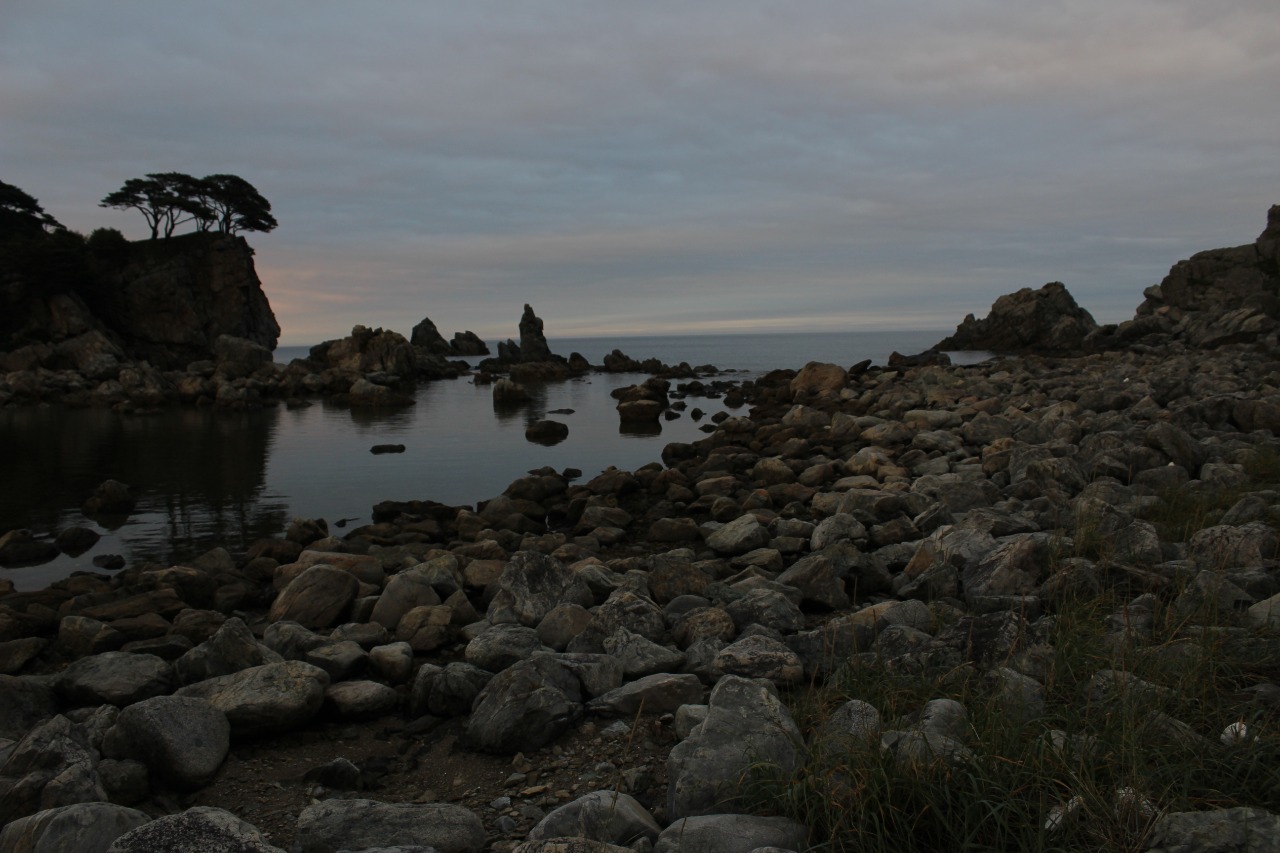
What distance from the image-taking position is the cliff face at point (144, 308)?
54.0m

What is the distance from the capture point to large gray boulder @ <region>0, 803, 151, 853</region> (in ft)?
11.0

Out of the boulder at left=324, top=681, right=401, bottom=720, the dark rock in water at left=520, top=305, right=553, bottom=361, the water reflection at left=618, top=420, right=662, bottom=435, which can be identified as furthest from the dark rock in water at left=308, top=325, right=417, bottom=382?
the boulder at left=324, top=681, right=401, bottom=720

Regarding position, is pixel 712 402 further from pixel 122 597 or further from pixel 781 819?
pixel 781 819

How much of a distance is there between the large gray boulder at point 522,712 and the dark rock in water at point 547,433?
20.7m

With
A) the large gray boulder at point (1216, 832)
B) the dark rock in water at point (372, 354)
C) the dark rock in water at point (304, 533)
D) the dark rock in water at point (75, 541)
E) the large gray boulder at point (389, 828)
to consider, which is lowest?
the dark rock in water at point (75, 541)

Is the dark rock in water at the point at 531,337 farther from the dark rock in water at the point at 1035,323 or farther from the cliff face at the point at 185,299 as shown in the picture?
the dark rock in water at the point at 1035,323

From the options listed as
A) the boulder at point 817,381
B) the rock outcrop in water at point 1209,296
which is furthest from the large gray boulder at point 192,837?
the rock outcrop in water at point 1209,296

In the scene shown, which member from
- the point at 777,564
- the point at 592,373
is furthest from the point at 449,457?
→ the point at 592,373

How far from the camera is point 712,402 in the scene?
38.4 metres

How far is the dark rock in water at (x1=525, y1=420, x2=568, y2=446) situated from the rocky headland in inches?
574

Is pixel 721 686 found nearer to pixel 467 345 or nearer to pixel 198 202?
pixel 198 202

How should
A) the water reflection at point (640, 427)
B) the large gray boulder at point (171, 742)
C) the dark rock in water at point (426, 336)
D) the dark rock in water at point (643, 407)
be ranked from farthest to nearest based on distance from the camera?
the dark rock in water at point (426, 336) → the dark rock in water at point (643, 407) → the water reflection at point (640, 427) → the large gray boulder at point (171, 742)

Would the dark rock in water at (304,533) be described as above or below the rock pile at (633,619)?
below

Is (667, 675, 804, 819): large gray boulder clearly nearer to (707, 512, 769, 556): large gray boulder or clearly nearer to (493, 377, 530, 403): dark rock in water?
(707, 512, 769, 556): large gray boulder
